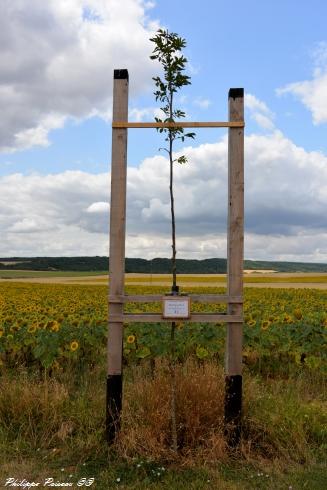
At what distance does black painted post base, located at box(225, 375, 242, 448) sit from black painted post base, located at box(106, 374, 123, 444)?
3.49 ft

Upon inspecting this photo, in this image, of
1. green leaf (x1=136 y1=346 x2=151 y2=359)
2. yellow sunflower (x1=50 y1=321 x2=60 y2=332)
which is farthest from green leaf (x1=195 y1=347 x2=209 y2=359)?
yellow sunflower (x1=50 y1=321 x2=60 y2=332)

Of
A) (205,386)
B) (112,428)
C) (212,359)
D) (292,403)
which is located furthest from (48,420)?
(212,359)

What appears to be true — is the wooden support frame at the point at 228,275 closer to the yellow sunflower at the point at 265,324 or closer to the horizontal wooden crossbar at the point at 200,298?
the horizontal wooden crossbar at the point at 200,298

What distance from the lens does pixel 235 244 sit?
517cm

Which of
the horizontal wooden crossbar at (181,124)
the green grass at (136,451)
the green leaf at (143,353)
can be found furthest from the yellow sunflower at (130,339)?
the horizontal wooden crossbar at (181,124)

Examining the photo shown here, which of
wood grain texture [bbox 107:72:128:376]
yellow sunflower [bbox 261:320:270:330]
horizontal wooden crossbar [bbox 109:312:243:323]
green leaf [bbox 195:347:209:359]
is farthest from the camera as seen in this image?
yellow sunflower [bbox 261:320:270:330]

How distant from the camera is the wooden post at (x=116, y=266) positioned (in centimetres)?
515

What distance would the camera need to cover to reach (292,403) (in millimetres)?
5742

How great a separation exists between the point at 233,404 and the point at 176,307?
115 cm

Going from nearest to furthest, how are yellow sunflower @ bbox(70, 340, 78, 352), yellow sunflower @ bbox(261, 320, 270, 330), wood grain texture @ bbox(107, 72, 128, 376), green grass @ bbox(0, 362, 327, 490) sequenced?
green grass @ bbox(0, 362, 327, 490) < wood grain texture @ bbox(107, 72, 128, 376) < yellow sunflower @ bbox(70, 340, 78, 352) < yellow sunflower @ bbox(261, 320, 270, 330)

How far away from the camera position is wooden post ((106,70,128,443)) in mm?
5148

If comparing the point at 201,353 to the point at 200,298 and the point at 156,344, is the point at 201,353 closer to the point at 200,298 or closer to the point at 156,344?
the point at 156,344

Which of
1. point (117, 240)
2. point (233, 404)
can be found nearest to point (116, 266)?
point (117, 240)

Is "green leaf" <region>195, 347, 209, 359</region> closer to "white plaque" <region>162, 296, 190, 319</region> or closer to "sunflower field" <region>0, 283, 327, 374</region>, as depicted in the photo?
"sunflower field" <region>0, 283, 327, 374</region>
